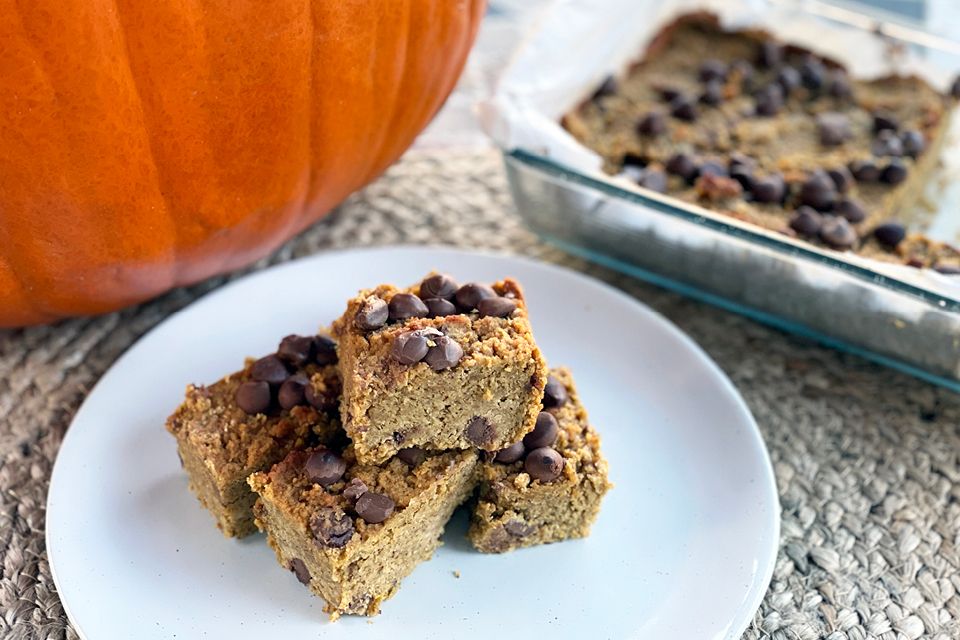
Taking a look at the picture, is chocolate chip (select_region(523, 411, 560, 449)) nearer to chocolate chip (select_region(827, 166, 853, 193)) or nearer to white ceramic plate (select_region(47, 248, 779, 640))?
white ceramic plate (select_region(47, 248, 779, 640))

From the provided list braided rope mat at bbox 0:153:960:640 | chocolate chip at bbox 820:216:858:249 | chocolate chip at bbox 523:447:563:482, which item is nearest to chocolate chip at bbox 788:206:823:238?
chocolate chip at bbox 820:216:858:249

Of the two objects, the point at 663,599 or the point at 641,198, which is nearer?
the point at 663,599

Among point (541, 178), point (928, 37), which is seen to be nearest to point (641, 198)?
point (541, 178)

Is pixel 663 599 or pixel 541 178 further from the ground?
pixel 541 178

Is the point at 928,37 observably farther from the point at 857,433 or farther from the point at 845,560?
the point at 845,560

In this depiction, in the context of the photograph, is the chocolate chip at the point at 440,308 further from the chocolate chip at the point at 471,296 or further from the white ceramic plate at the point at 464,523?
the white ceramic plate at the point at 464,523

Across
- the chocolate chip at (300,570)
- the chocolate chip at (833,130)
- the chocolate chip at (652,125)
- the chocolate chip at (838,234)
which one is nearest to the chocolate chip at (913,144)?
the chocolate chip at (833,130)
